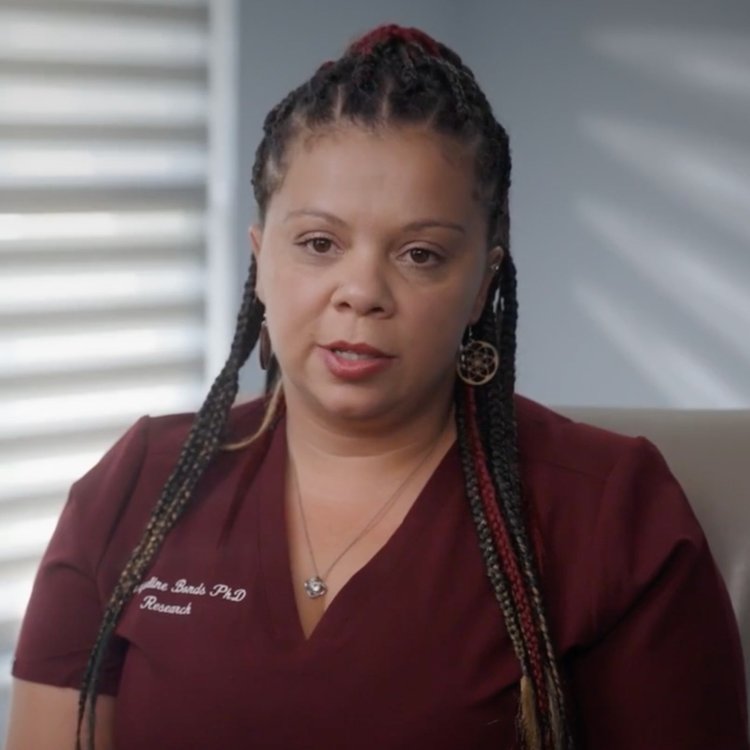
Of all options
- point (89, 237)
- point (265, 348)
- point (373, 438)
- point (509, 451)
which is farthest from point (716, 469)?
point (89, 237)

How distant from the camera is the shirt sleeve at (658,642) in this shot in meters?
1.30

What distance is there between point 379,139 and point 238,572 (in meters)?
0.45

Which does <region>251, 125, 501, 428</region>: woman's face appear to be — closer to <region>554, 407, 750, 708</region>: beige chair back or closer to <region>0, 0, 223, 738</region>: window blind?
<region>554, 407, 750, 708</region>: beige chair back

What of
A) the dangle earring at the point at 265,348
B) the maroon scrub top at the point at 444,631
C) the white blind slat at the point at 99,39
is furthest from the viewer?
the white blind slat at the point at 99,39

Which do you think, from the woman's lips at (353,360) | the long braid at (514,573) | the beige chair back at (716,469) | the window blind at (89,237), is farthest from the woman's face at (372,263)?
the window blind at (89,237)

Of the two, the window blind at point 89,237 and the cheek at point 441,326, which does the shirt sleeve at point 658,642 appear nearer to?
the cheek at point 441,326

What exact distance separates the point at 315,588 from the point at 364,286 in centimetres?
31

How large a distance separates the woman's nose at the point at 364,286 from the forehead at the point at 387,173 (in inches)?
1.8

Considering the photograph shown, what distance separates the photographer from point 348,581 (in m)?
1.35

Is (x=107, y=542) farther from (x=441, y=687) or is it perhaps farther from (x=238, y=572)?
(x=441, y=687)

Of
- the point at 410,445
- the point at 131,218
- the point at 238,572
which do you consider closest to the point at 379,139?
the point at 410,445

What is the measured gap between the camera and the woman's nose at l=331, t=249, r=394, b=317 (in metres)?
1.30

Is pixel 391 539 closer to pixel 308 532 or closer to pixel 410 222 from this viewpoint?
pixel 308 532

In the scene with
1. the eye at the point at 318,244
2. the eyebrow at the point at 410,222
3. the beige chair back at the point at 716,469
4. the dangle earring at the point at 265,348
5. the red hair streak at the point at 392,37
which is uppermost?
the red hair streak at the point at 392,37
